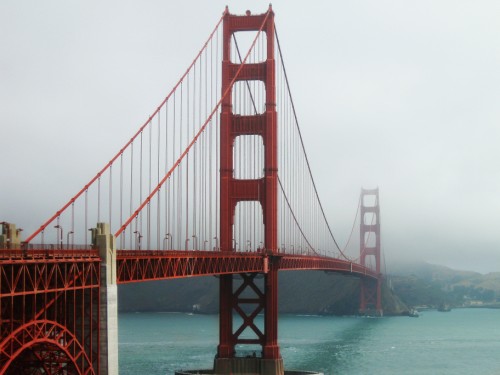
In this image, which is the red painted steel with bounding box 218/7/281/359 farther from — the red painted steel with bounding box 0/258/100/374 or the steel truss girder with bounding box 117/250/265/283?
the red painted steel with bounding box 0/258/100/374

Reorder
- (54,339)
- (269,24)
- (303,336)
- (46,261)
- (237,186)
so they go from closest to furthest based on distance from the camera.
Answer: (46,261), (54,339), (237,186), (269,24), (303,336)

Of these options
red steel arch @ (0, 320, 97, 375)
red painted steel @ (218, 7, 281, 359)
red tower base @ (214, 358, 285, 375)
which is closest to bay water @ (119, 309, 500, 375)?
red tower base @ (214, 358, 285, 375)

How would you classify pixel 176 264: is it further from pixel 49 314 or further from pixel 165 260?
pixel 49 314

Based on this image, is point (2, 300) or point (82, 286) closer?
point (2, 300)

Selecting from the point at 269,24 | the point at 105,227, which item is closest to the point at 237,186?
the point at 269,24

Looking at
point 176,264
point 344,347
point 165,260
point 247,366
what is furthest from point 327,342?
point 165,260

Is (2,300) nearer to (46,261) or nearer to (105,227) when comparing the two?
(46,261)
